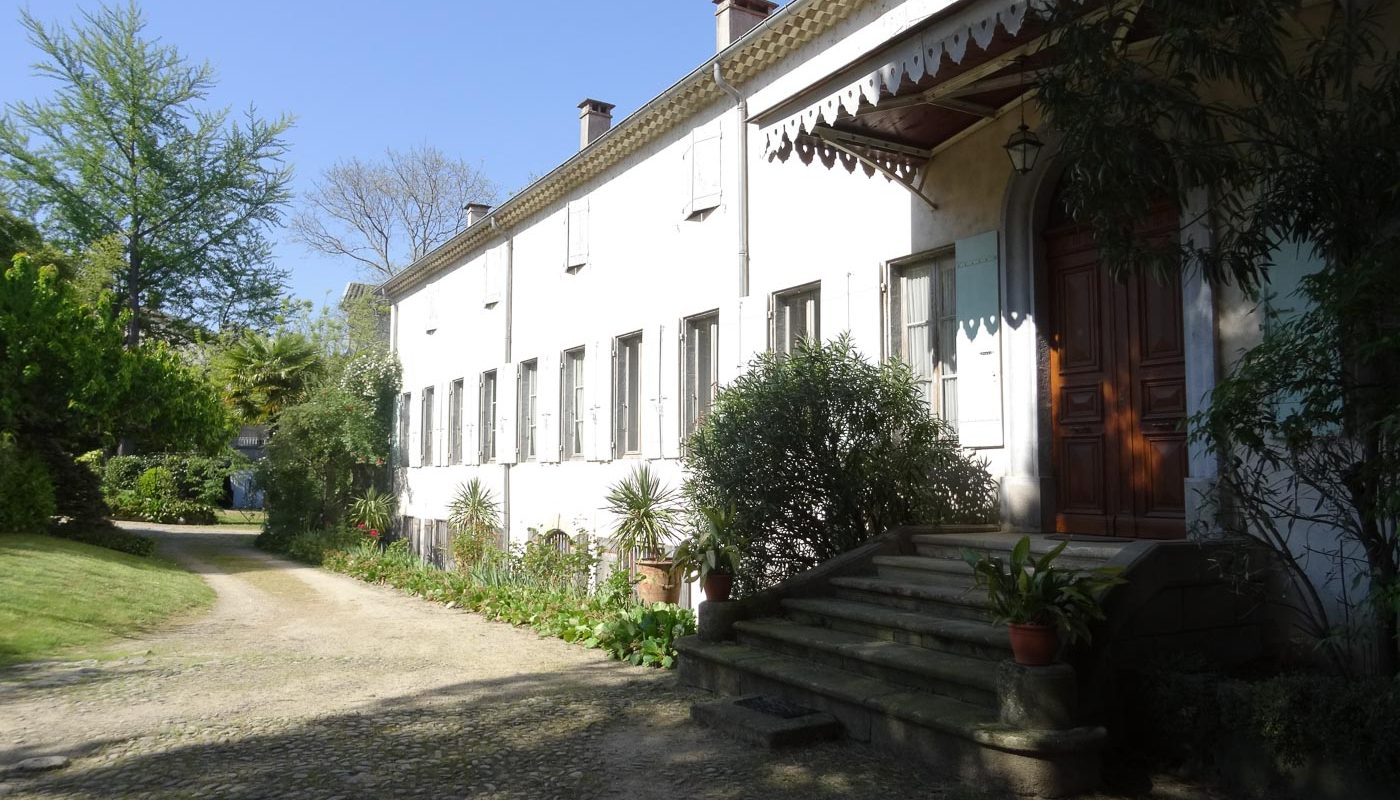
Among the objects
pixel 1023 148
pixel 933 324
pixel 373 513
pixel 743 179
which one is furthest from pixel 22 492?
pixel 1023 148

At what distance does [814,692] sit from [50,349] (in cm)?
1460

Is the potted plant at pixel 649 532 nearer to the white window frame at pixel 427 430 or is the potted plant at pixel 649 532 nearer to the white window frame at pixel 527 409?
the white window frame at pixel 527 409

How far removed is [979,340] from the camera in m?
7.66

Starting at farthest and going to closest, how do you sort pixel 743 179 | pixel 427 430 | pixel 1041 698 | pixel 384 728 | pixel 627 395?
pixel 427 430
pixel 627 395
pixel 743 179
pixel 384 728
pixel 1041 698

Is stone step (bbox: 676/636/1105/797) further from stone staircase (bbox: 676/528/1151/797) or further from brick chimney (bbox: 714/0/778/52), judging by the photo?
brick chimney (bbox: 714/0/778/52)

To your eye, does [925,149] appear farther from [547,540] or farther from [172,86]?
[172,86]

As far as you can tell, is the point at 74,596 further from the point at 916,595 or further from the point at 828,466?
the point at 916,595

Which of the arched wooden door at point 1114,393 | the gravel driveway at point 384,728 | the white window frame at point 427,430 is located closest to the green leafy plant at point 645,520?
the gravel driveway at point 384,728

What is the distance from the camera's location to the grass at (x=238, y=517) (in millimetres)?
28859

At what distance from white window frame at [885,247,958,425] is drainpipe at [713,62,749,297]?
204 cm

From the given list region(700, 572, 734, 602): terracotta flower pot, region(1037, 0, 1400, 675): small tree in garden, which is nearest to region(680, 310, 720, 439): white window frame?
region(700, 572, 734, 602): terracotta flower pot

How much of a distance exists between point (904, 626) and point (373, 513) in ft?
50.3

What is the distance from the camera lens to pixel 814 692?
575 centimetres

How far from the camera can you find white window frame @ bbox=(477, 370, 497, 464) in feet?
54.5
